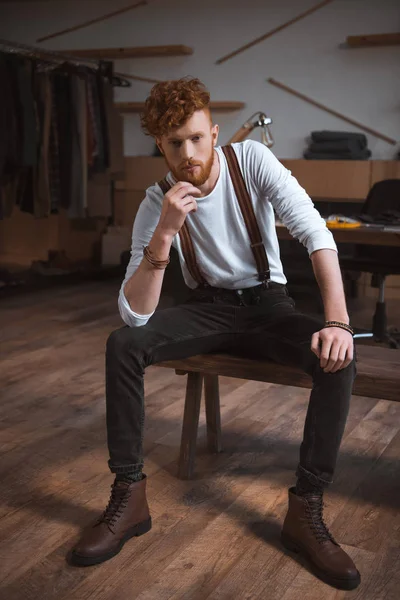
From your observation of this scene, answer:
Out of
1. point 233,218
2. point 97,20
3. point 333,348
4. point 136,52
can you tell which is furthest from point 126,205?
point 333,348

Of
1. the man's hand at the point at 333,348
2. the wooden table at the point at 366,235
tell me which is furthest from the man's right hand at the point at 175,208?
the wooden table at the point at 366,235

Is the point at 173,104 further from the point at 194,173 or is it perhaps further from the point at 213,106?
the point at 213,106

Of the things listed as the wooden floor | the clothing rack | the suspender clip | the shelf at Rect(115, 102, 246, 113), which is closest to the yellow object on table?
the wooden floor

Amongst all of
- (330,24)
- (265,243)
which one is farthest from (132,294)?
(330,24)

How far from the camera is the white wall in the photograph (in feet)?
19.7

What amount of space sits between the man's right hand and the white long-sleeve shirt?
0.63 ft

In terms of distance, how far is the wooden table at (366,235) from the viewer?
12.4 feet

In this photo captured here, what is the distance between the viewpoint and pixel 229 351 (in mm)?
2281

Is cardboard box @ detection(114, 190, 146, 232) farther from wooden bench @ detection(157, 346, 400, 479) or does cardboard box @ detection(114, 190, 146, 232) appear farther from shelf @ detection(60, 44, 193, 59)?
wooden bench @ detection(157, 346, 400, 479)

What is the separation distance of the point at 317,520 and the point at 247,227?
838mm

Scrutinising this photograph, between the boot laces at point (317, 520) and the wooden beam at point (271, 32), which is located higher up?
the wooden beam at point (271, 32)

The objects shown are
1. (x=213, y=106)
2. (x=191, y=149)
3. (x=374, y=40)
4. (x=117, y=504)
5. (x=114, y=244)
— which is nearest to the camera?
(x=117, y=504)

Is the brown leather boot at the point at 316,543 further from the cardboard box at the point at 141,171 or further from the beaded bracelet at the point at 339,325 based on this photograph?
the cardboard box at the point at 141,171

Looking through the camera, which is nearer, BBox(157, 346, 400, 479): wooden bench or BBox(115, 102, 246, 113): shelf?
BBox(157, 346, 400, 479): wooden bench
